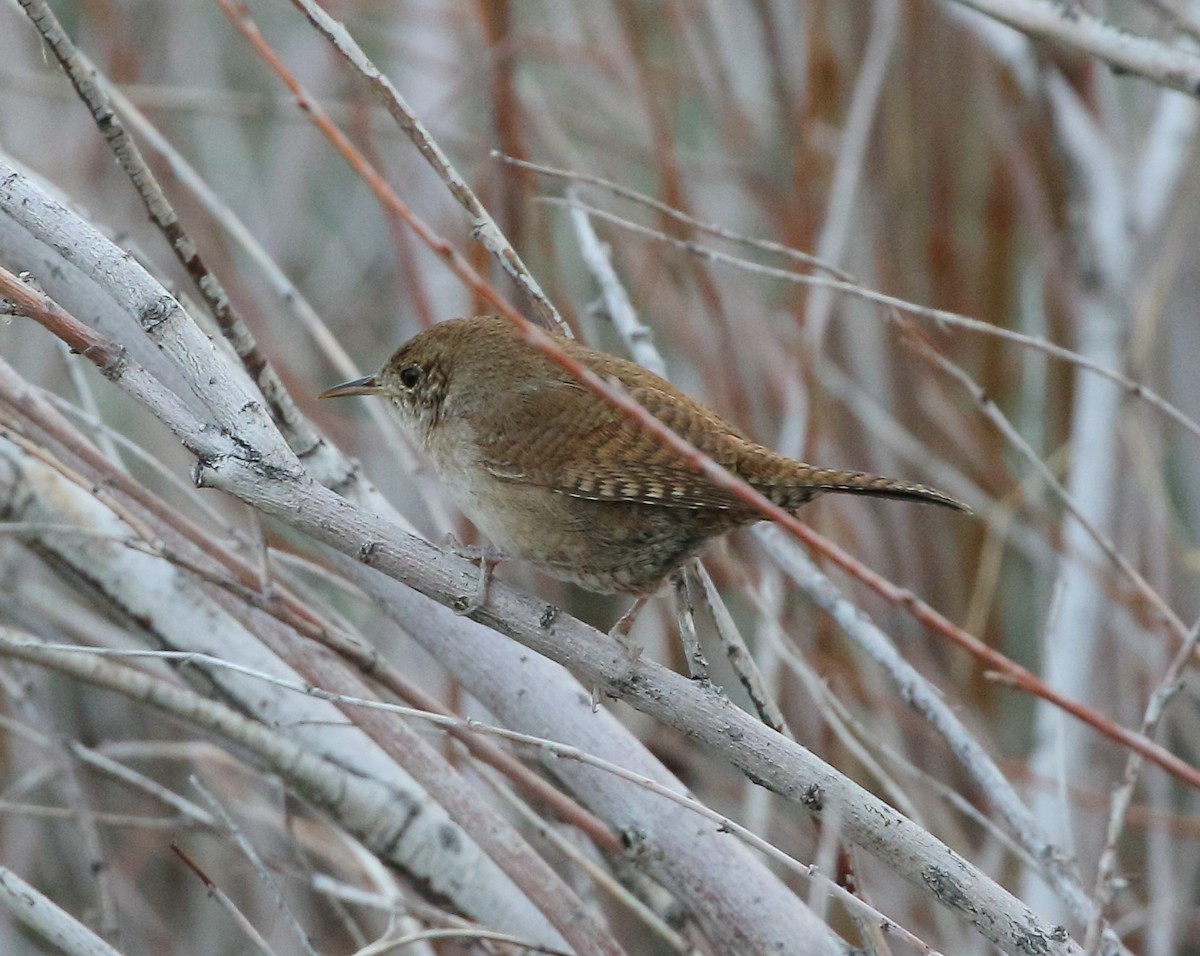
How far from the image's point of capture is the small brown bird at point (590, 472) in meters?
2.06

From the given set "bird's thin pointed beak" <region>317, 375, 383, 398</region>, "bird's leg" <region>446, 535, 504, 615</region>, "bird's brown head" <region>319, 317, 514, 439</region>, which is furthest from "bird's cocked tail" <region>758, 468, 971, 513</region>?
"bird's thin pointed beak" <region>317, 375, 383, 398</region>

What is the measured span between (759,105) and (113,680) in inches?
116

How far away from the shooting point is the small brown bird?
2061 mm

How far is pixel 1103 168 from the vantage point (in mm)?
3656

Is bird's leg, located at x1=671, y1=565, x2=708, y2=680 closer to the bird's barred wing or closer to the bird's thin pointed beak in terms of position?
the bird's barred wing

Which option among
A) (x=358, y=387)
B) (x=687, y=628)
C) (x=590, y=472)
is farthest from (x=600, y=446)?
(x=358, y=387)

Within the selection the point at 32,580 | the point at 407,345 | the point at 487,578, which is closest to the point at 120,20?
the point at 32,580

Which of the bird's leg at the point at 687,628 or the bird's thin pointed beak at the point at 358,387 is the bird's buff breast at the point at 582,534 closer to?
the bird's leg at the point at 687,628

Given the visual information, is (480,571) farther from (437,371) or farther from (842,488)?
(437,371)

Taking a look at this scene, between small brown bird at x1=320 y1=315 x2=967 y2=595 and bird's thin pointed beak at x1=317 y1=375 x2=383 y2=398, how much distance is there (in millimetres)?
217

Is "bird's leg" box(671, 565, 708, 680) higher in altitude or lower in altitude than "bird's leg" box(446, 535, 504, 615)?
higher

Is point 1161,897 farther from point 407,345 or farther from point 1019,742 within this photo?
point 407,345

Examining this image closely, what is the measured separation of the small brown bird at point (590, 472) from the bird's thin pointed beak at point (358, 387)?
0.22m

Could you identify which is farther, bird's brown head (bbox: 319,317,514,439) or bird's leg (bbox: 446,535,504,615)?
bird's brown head (bbox: 319,317,514,439)
